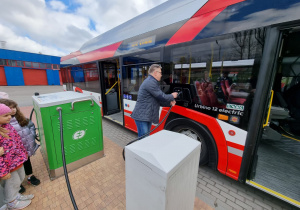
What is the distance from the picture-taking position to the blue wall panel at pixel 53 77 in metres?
23.6

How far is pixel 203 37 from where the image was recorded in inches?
82.5

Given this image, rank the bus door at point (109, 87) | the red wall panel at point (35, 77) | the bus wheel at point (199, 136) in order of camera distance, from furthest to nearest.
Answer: the red wall panel at point (35, 77)
the bus door at point (109, 87)
the bus wheel at point (199, 136)

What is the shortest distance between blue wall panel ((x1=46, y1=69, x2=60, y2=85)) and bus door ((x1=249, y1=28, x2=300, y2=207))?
29.7 m

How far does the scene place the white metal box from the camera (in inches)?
33.4

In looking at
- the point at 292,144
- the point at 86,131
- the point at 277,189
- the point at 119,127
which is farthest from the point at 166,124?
the point at 292,144

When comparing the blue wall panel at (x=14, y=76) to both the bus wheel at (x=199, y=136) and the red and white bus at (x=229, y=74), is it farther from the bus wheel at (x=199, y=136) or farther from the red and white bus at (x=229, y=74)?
the bus wheel at (x=199, y=136)

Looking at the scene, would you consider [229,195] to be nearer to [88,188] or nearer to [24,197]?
[88,188]

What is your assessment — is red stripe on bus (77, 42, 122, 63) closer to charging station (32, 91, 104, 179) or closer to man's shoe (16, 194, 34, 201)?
charging station (32, 91, 104, 179)

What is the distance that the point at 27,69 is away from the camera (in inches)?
832

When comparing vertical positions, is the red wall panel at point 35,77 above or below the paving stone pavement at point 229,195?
above

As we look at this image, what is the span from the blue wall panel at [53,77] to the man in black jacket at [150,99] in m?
28.2

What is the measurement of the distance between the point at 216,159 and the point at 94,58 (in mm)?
4883

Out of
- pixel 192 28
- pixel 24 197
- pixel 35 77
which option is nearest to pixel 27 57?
pixel 35 77

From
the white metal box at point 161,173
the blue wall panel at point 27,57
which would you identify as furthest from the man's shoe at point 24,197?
the blue wall panel at point 27,57
